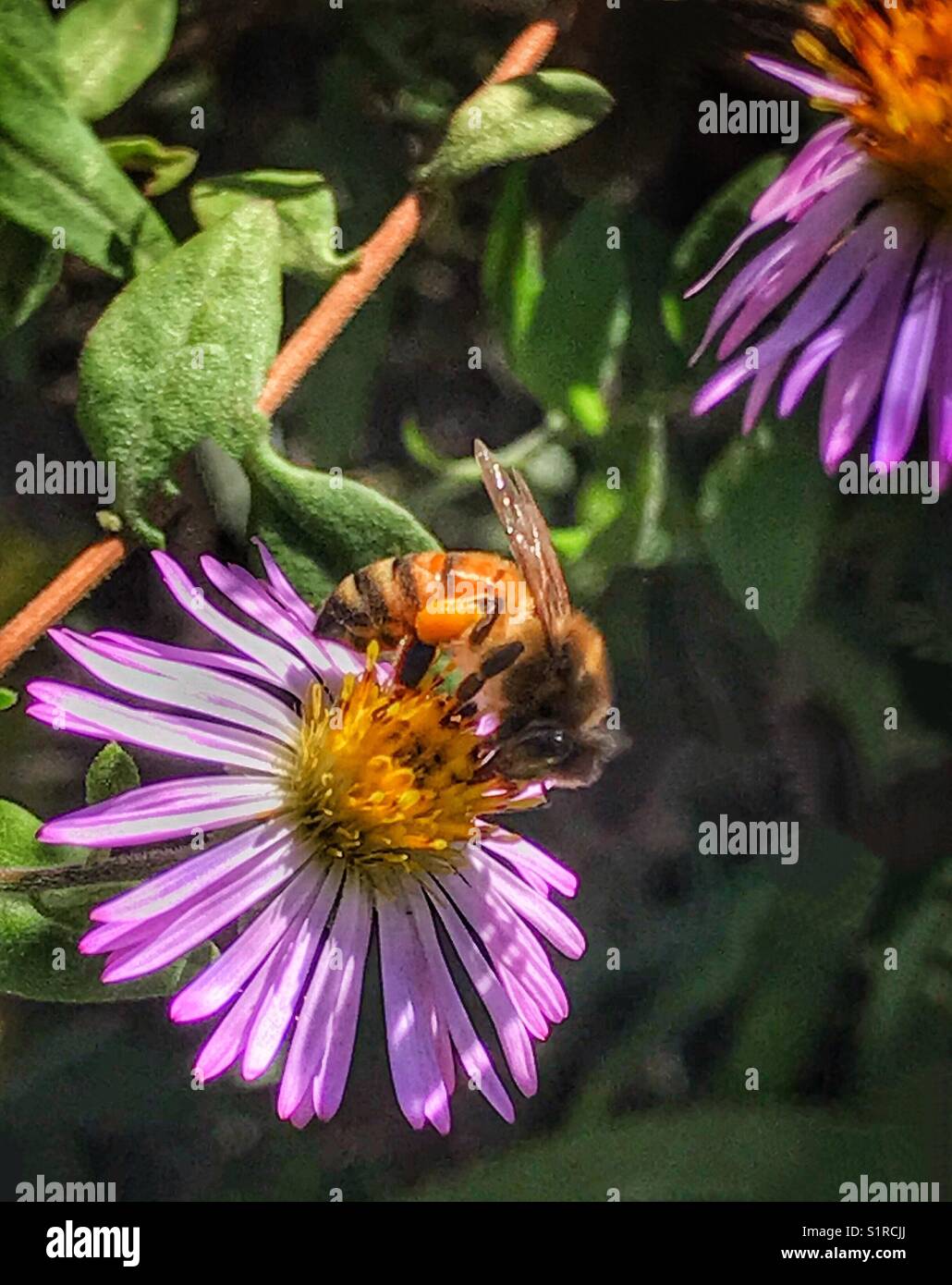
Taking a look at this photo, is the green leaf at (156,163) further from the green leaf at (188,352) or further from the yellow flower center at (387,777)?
the yellow flower center at (387,777)

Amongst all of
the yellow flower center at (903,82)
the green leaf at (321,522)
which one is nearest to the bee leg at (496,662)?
the green leaf at (321,522)

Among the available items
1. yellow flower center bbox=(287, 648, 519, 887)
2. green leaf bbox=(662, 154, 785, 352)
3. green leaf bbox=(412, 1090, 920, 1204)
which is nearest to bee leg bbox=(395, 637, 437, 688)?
yellow flower center bbox=(287, 648, 519, 887)

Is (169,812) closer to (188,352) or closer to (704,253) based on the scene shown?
(188,352)

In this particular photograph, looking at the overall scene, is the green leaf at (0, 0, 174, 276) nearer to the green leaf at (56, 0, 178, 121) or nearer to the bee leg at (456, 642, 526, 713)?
the green leaf at (56, 0, 178, 121)

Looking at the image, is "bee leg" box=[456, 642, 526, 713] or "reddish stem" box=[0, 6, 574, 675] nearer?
"bee leg" box=[456, 642, 526, 713]

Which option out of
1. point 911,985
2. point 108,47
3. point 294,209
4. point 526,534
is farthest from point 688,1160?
point 108,47
